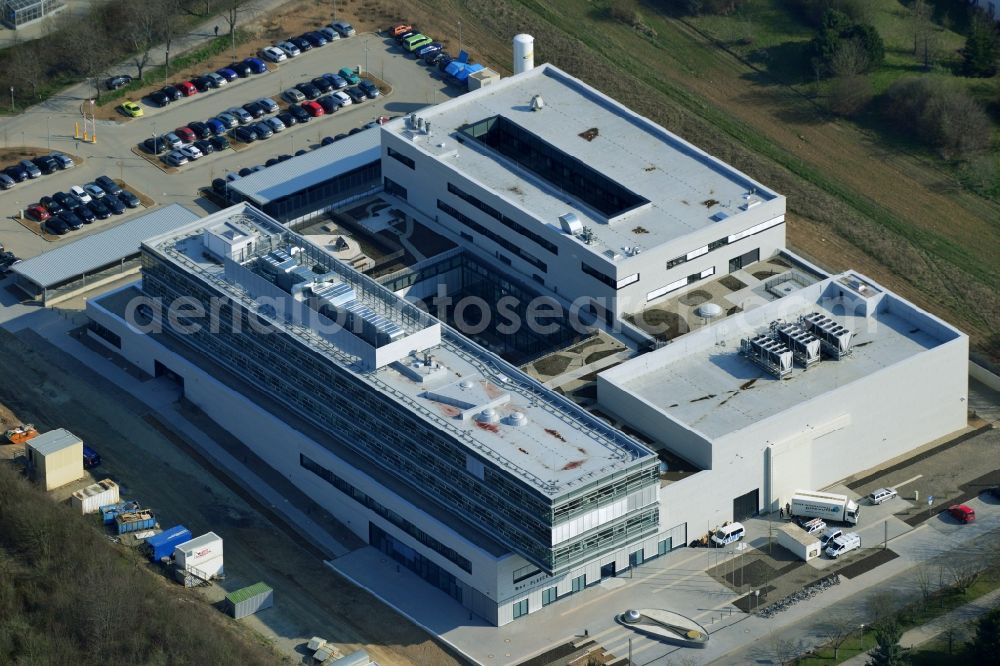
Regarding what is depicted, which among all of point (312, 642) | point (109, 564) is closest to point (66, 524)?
point (109, 564)

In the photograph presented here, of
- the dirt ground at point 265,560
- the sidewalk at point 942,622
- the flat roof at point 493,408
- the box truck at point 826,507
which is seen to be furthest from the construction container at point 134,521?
the sidewalk at point 942,622

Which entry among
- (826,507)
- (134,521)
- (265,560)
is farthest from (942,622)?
(134,521)

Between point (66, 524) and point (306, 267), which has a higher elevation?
point (306, 267)

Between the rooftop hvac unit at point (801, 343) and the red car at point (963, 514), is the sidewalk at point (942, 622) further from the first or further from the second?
the rooftop hvac unit at point (801, 343)

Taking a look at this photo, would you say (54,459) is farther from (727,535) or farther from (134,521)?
(727,535)

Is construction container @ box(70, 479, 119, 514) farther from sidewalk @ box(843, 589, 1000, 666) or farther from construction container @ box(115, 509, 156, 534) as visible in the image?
sidewalk @ box(843, 589, 1000, 666)

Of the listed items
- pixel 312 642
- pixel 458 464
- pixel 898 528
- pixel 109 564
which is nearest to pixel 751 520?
pixel 898 528

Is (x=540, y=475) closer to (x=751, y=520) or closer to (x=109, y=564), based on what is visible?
(x=751, y=520)

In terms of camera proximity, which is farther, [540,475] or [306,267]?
[306,267]
